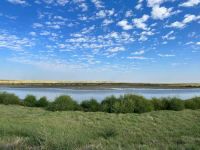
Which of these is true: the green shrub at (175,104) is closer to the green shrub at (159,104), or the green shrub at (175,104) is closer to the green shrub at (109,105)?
the green shrub at (159,104)

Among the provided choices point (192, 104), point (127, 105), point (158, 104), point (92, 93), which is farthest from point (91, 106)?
point (92, 93)

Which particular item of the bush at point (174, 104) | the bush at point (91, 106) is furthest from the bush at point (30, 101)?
the bush at point (174, 104)

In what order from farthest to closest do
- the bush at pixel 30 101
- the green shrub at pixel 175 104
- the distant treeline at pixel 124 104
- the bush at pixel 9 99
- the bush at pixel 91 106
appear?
the bush at pixel 9 99 < the bush at pixel 30 101 < the green shrub at pixel 175 104 < the bush at pixel 91 106 < the distant treeline at pixel 124 104

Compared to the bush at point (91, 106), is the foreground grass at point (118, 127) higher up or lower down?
lower down

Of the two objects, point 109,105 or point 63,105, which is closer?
point 109,105

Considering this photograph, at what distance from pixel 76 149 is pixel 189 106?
13.7m

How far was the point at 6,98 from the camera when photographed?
1973 centimetres

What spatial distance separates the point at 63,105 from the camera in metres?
15.5

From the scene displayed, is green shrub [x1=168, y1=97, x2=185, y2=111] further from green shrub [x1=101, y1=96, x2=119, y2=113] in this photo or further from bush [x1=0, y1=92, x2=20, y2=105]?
bush [x1=0, y1=92, x2=20, y2=105]

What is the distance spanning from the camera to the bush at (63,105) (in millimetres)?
15407

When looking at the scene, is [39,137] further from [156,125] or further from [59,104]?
[59,104]

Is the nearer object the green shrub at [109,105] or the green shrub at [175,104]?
the green shrub at [109,105]

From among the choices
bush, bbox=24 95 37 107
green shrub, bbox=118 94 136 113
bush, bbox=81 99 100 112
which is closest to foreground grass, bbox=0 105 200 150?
green shrub, bbox=118 94 136 113

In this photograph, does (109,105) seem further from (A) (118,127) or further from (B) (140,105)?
(A) (118,127)
